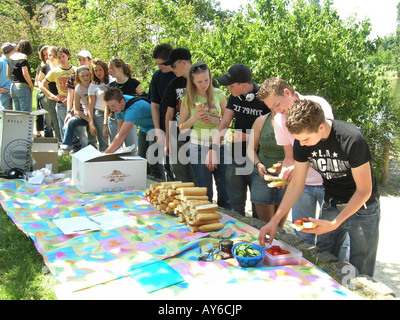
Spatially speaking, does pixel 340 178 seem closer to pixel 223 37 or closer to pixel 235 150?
pixel 235 150

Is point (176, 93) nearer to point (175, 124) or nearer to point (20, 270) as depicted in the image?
point (175, 124)

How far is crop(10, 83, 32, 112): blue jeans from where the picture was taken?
7238 mm

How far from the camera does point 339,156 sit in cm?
247

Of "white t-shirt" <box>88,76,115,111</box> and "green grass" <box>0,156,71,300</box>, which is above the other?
"white t-shirt" <box>88,76,115,111</box>

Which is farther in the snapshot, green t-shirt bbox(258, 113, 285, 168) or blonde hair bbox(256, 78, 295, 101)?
green t-shirt bbox(258, 113, 285, 168)

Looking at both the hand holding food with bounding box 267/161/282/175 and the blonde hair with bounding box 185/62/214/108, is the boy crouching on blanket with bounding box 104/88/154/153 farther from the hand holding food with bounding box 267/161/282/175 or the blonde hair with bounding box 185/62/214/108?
the hand holding food with bounding box 267/161/282/175

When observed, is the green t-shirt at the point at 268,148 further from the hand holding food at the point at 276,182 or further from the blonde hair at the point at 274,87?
the blonde hair at the point at 274,87

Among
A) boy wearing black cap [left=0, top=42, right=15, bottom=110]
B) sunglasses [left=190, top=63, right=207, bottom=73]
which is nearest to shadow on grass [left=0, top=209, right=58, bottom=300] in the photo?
sunglasses [left=190, top=63, right=207, bottom=73]

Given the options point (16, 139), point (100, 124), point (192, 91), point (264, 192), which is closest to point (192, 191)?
point (264, 192)

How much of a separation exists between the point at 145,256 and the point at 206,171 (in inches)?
57.0

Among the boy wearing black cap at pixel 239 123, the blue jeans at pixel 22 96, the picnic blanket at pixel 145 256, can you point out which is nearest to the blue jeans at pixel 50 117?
the blue jeans at pixel 22 96

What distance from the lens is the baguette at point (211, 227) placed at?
3.36 m
